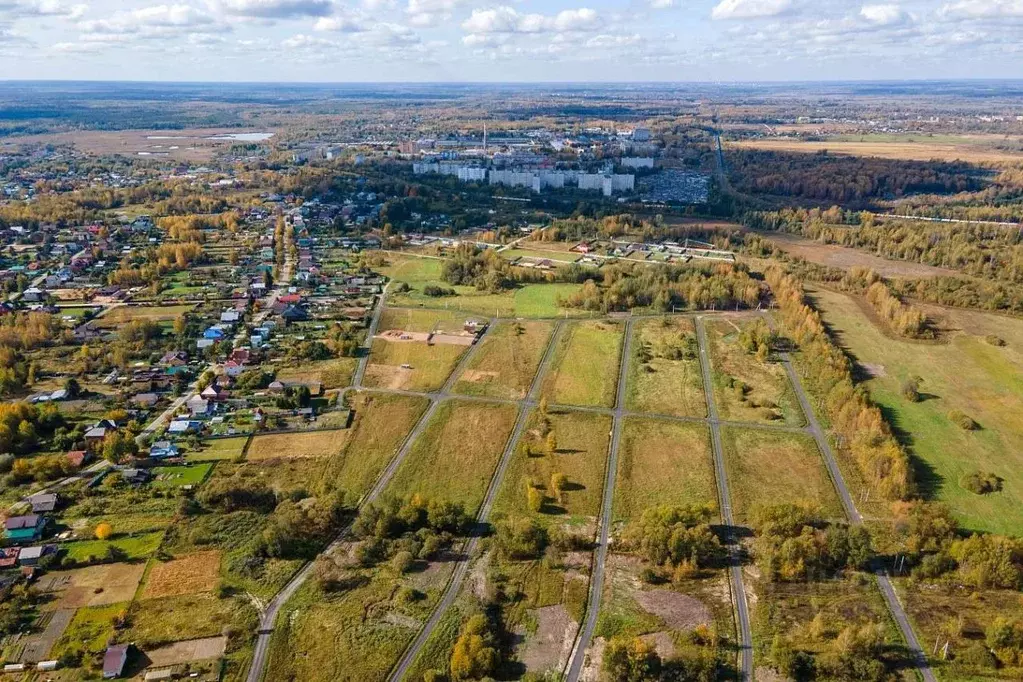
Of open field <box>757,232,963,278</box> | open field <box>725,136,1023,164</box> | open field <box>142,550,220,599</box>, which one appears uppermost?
open field <box>725,136,1023,164</box>

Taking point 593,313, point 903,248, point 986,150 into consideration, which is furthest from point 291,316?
point 986,150

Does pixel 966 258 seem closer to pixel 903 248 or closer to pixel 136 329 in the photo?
pixel 903 248

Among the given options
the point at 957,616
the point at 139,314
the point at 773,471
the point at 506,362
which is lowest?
the point at 957,616

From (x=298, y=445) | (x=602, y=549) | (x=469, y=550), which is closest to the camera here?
(x=469, y=550)

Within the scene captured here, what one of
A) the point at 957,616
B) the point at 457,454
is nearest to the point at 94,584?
the point at 457,454

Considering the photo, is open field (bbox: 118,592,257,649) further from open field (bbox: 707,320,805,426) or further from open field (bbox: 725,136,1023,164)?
open field (bbox: 725,136,1023,164)

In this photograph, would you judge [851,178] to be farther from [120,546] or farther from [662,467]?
[120,546]

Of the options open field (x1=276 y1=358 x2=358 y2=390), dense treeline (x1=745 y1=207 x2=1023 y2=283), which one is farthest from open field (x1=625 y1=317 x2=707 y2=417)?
dense treeline (x1=745 y1=207 x2=1023 y2=283)
